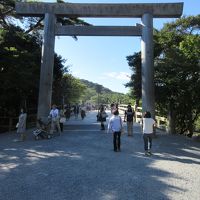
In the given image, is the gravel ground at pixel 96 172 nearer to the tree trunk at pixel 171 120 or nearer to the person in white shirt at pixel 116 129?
the person in white shirt at pixel 116 129

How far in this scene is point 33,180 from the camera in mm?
7566

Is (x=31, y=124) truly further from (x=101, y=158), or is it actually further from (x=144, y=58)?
(x=101, y=158)

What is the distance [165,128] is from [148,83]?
5262 mm

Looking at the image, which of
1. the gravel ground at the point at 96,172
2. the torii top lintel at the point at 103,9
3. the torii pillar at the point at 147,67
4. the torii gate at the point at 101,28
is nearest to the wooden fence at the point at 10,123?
the torii gate at the point at 101,28

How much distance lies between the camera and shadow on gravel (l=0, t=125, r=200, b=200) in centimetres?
659

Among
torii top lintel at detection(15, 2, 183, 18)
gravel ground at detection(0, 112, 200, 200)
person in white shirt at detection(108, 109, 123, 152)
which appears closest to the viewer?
gravel ground at detection(0, 112, 200, 200)

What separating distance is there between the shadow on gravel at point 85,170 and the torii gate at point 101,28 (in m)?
3.65

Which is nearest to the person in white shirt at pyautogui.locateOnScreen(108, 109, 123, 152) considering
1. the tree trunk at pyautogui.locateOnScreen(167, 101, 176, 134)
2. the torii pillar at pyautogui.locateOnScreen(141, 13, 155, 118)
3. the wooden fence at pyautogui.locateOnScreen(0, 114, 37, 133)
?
the torii pillar at pyautogui.locateOnScreen(141, 13, 155, 118)

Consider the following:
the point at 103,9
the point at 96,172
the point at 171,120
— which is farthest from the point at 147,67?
the point at 96,172

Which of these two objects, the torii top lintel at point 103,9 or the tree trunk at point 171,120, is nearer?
the torii top lintel at point 103,9

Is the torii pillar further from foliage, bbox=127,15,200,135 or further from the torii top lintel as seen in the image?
foliage, bbox=127,15,200,135

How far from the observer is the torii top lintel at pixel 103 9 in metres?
17.2

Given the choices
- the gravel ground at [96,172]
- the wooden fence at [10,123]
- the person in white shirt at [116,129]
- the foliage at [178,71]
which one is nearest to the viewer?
the gravel ground at [96,172]

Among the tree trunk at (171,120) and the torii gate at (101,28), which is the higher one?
the torii gate at (101,28)
